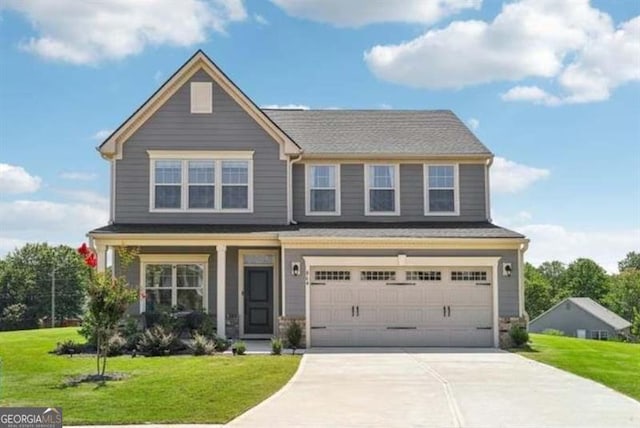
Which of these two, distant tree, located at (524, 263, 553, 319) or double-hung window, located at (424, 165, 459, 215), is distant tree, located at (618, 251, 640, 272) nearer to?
distant tree, located at (524, 263, 553, 319)

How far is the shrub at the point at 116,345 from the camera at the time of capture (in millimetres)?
17094

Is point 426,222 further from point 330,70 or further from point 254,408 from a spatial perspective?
point 254,408

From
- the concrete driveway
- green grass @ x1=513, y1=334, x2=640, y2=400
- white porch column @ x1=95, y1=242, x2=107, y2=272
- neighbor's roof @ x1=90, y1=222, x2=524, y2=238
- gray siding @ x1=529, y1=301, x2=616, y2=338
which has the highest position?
neighbor's roof @ x1=90, y1=222, x2=524, y2=238

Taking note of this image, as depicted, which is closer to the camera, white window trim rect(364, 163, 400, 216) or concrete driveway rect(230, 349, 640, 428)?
concrete driveway rect(230, 349, 640, 428)

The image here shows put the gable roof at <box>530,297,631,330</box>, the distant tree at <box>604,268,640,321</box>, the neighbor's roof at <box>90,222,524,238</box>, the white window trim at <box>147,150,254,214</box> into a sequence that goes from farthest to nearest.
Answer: the distant tree at <box>604,268,640,321</box> → the gable roof at <box>530,297,631,330</box> → the white window trim at <box>147,150,254,214</box> → the neighbor's roof at <box>90,222,524,238</box>

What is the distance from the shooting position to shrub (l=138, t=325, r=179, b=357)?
680 inches

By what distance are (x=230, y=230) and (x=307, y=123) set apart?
6.03m

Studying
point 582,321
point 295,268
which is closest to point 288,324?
point 295,268

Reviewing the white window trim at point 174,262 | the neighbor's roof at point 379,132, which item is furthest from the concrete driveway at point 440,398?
the neighbor's roof at point 379,132

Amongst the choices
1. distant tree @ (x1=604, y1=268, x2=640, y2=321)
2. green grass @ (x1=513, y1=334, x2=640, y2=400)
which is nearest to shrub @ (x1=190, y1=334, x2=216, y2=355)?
green grass @ (x1=513, y1=334, x2=640, y2=400)

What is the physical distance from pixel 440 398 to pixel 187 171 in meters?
12.7

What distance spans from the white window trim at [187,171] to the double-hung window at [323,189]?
77.0 inches

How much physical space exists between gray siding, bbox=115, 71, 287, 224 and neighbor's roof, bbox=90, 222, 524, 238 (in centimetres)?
44

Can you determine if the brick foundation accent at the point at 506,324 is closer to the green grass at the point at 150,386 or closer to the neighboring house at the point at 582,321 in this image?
the green grass at the point at 150,386
